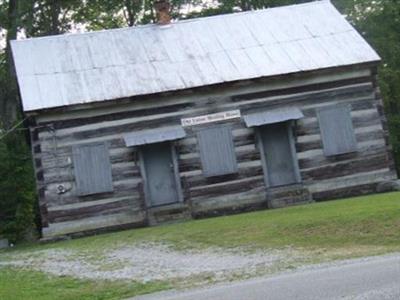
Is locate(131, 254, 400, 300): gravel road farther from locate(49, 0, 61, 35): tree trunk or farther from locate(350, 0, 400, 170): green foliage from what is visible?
locate(49, 0, 61, 35): tree trunk

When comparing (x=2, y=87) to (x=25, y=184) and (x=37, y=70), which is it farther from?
(x=37, y=70)

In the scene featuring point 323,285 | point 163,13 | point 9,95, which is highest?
point 163,13

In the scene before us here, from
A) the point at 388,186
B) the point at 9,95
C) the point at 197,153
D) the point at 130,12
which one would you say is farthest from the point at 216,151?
the point at 130,12

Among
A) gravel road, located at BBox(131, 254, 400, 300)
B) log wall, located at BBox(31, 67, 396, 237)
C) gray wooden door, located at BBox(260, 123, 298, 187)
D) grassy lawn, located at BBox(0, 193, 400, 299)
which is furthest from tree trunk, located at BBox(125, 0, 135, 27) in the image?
gravel road, located at BBox(131, 254, 400, 300)

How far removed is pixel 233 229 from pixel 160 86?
21.6 feet

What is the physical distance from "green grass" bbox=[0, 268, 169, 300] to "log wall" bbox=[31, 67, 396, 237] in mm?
7423

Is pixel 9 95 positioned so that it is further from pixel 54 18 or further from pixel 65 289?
pixel 65 289

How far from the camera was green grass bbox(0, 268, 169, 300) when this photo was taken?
28.9ft

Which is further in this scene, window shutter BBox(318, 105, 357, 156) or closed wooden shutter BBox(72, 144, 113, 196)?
window shutter BBox(318, 105, 357, 156)

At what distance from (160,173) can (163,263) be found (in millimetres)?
8122

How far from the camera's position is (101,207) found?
18.3 metres

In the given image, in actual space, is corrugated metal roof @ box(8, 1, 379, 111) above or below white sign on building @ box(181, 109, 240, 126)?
above

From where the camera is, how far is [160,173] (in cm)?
1883

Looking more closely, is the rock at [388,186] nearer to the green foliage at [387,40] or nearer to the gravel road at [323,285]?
the gravel road at [323,285]
